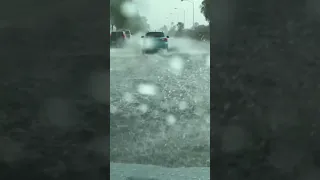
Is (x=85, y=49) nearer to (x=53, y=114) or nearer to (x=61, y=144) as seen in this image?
(x=53, y=114)

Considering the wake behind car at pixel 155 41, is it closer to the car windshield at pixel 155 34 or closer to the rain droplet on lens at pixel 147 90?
the car windshield at pixel 155 34

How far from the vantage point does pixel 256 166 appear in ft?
9.93

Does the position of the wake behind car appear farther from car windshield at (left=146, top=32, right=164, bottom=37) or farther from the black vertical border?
the black vertical border

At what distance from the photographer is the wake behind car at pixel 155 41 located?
11805 mm

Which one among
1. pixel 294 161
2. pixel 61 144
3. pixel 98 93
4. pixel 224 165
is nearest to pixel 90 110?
pixel 98 93

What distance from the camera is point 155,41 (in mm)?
11984

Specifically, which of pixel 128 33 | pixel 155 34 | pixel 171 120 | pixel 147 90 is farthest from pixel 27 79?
pixel 155 34

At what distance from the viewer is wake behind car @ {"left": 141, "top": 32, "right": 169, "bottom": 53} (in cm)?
1180

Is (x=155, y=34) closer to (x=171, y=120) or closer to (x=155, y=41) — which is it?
(x=155, y=41)

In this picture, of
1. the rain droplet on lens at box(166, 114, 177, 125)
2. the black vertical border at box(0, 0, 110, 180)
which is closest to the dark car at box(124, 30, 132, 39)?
the rain droplet on lens at box(166, 114, 177, 125)

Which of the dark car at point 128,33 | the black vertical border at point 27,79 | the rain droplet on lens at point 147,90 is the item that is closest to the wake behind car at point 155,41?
the dark car at point 128,33

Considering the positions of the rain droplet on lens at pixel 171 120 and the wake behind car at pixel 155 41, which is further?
the wake behind car at pixel 155 41

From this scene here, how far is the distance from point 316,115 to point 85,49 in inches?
71.7

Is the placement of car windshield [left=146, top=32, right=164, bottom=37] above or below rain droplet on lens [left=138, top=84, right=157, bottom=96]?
above
